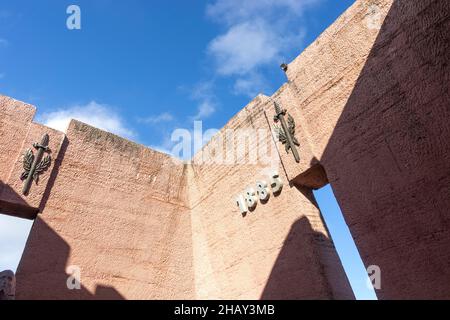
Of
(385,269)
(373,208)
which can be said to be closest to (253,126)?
(373,208)

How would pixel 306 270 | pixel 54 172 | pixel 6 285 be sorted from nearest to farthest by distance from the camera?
1. pixel 6 285
2. pixel 306 270
3. pixel 54 172

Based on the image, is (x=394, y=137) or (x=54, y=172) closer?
(x=394, y=137)

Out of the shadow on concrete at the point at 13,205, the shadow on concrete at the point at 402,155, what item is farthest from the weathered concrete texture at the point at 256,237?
the shadow on concrete at the point at 13,205

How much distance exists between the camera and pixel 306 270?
190 inches

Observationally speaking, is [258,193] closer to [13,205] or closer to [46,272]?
[46,272]

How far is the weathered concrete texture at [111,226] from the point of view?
5.38 metres

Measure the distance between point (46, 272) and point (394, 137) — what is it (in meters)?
5.49

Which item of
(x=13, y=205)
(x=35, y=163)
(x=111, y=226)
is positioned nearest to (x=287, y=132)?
(x=111, y=226)

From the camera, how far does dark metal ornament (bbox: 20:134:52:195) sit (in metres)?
5.58

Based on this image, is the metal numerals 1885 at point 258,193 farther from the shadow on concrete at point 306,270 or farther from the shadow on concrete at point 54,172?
the shadow on concrete at point 54,172

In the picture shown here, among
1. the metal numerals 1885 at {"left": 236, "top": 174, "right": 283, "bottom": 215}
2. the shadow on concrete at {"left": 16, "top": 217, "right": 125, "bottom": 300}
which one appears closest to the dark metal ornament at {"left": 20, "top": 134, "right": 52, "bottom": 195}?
the shadow on concrete at {"left": 16, "top": 217, "right": 125, "bottom": 300}

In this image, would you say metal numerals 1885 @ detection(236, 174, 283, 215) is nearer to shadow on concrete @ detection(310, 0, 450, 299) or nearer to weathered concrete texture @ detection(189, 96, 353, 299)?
weathered concrete texture @ detection(189, 96, 353, 299)

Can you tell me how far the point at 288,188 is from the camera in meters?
5.50

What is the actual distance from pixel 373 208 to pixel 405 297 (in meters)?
1.08
